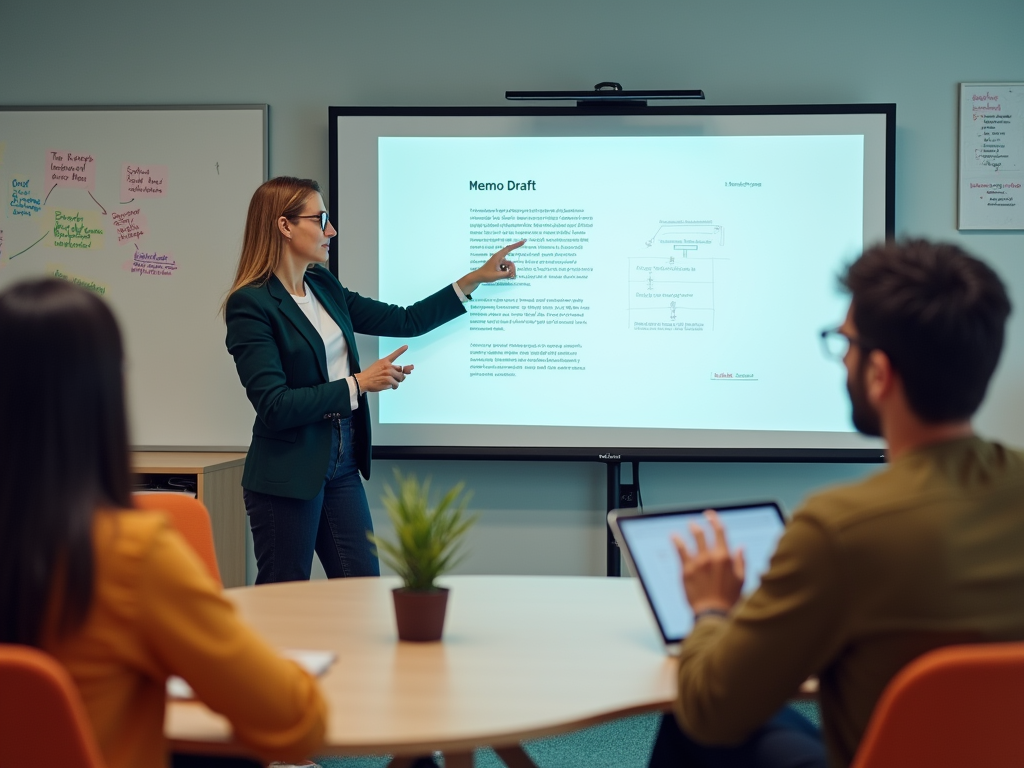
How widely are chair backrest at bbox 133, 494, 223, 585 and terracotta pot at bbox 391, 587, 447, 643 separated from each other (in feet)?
2.44

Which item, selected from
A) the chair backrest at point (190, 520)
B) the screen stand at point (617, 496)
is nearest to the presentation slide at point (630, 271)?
the screen stand at point (617, 496)

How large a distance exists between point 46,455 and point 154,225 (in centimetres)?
297

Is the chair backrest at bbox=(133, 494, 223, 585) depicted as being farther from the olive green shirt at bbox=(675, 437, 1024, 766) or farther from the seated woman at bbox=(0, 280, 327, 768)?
the olive green shirt at bbox=(675, 437, 1024, 766)

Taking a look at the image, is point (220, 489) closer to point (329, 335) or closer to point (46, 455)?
point (329, 335)

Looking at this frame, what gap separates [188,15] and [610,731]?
10.3 ft

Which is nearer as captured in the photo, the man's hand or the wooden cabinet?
the man's hand

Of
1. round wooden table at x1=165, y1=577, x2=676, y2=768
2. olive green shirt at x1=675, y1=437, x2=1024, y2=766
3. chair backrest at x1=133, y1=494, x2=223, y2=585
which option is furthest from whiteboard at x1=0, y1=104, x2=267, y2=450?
olive green shirt at x1=675, y1=437, x2=1024, y2=766

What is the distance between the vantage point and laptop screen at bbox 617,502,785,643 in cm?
152

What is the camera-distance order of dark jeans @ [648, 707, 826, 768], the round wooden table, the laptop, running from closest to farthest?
the round wooden table → dark jeans @ [648, 707, 826, 768] → the laptop

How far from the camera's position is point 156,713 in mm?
1114

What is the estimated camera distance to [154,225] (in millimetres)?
3744

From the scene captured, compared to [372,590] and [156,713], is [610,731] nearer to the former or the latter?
[372,590]

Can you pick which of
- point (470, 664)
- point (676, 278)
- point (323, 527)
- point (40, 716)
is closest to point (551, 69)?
point (676, 278)

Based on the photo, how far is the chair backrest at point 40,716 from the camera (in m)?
0.97
